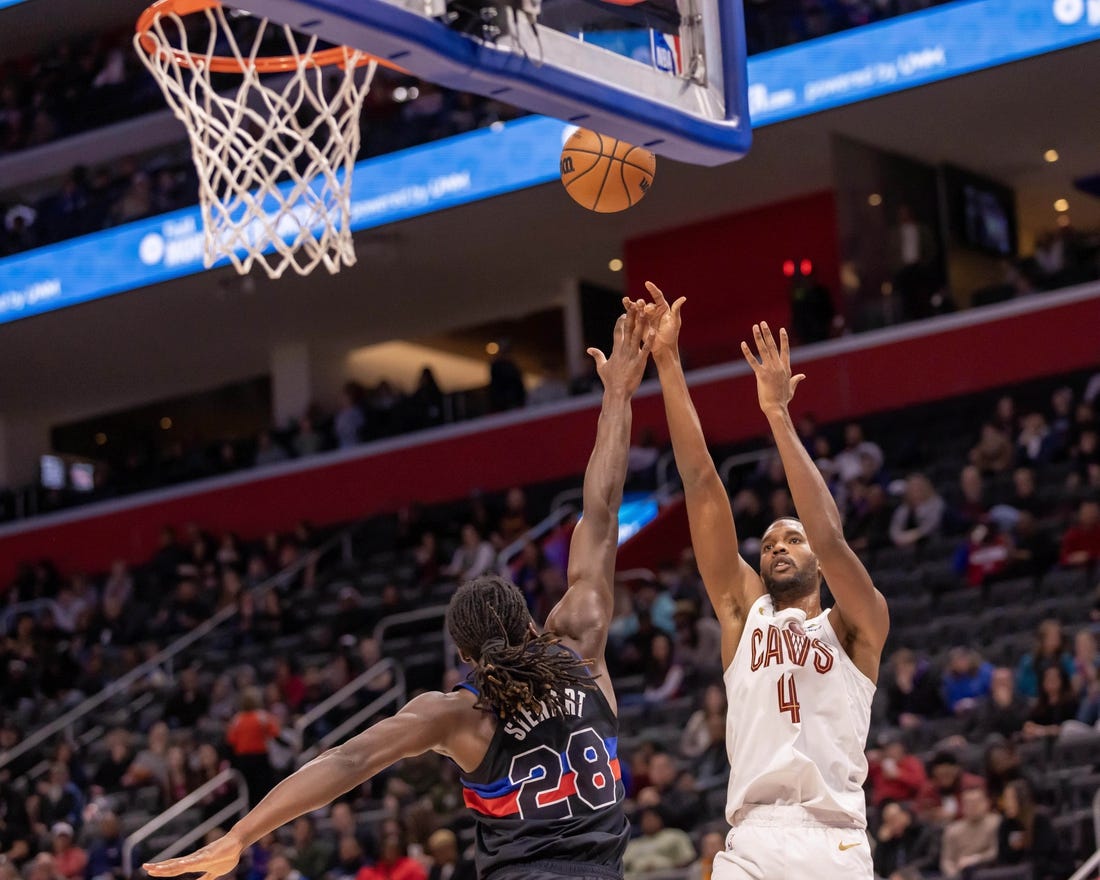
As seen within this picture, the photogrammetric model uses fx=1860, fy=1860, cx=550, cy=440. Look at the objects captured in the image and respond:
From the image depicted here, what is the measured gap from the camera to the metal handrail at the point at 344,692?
566 inches

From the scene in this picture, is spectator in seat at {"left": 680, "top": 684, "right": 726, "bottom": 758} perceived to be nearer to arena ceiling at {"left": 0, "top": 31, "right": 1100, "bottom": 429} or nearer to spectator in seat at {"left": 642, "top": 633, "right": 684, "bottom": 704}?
spectator in seat at {"left": 642, "top": 633, "right": 684, "bottom": 704}

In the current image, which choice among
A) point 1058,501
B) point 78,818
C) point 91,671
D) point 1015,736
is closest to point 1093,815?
point 1015,736

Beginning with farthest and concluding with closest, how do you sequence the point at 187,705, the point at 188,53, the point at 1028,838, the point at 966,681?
the point at 187,705 → the point at 966,681 → the point at 1028,838 → the point at 188,53

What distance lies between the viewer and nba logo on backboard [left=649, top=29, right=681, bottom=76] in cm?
590

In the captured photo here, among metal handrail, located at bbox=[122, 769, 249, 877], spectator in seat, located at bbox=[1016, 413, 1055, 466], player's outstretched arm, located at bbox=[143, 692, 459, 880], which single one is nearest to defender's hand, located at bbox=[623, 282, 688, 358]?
player's outstretched arm, located at bbox=[143, 692, 459, 880]

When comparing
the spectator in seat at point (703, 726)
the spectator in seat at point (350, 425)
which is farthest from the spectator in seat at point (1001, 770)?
the spectator in seat at point (350, 425)

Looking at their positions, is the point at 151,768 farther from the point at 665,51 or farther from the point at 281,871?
the point at 665,51

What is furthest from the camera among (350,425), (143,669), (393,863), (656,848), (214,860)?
(350,425)

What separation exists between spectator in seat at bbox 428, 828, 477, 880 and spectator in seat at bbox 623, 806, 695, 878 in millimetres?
963

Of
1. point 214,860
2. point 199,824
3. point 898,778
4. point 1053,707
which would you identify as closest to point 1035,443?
point 1053,707

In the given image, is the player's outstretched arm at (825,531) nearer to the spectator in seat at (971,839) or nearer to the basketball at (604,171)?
the basketball at (604,171)

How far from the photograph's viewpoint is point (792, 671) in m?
5.19

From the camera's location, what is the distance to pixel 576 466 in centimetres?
1962

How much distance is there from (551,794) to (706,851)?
234 inches
